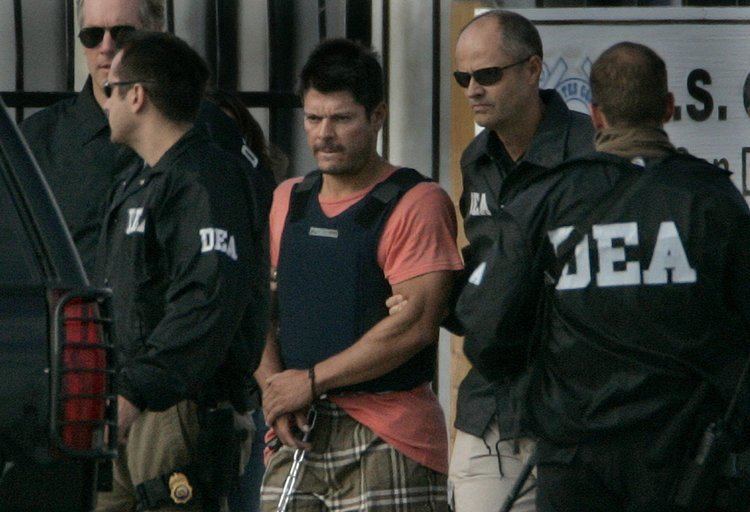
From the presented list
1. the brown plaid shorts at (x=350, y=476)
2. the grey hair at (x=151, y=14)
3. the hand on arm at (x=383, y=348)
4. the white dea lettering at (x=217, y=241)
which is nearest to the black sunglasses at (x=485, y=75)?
the hand on arm at (x=383, y=348)

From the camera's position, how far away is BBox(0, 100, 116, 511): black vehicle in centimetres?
425

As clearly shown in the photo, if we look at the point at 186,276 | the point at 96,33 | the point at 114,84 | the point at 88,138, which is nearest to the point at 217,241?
the point at 186,276

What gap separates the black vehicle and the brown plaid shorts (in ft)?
4.19

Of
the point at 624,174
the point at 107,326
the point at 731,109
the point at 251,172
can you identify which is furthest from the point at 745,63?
the point at 107,326

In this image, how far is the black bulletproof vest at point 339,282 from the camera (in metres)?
5.61

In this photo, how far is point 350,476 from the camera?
221 inches

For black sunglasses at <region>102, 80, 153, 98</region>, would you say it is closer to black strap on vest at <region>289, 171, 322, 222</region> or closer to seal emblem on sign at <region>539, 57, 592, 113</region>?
Result: black strap on vest at <region>289, 171, 322, 222</region>

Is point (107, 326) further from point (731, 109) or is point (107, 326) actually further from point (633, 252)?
point (731, 109)

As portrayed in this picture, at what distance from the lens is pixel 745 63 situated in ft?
24.5

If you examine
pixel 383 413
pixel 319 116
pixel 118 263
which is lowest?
pixel 383 413

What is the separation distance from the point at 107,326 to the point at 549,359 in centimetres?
116

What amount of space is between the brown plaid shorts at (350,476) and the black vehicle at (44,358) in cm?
128

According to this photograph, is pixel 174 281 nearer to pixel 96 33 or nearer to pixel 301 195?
pixel 301 195

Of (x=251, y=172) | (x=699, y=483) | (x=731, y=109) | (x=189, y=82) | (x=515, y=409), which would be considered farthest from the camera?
(x=731, y=109)
